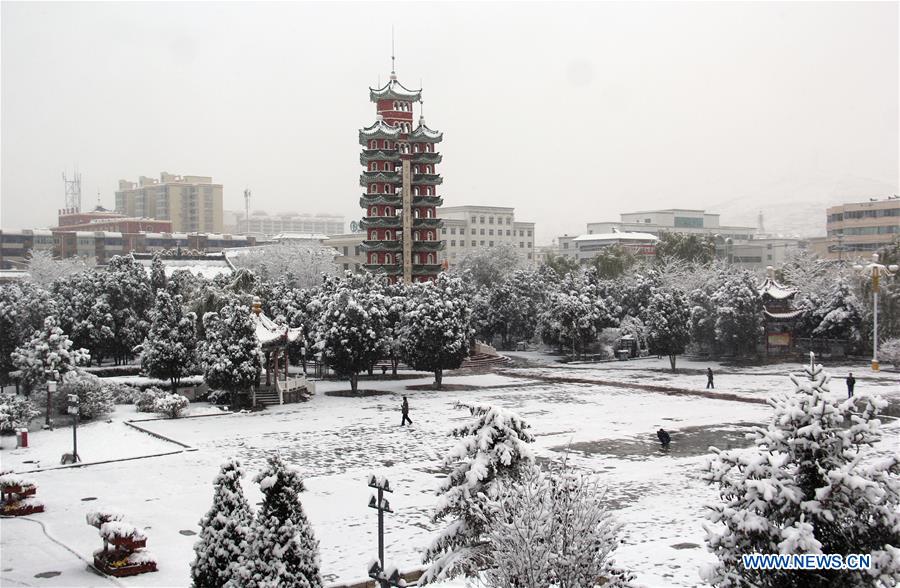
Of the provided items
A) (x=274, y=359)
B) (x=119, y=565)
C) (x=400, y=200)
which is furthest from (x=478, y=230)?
(x=119, y=565)

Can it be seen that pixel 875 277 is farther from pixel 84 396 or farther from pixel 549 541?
pixel 549 541

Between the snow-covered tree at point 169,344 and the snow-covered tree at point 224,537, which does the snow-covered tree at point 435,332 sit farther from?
the snow-covered tree at point 224,537

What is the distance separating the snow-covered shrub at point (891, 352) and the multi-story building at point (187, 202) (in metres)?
136

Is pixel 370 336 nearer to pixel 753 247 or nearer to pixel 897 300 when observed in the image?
pixel 897 300

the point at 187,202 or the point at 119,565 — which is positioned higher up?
the point at 187,202

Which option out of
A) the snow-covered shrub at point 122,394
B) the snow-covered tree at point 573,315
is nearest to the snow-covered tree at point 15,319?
the snow-covered shrub at point 122,394

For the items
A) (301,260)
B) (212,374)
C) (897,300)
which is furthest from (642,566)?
(301,260)

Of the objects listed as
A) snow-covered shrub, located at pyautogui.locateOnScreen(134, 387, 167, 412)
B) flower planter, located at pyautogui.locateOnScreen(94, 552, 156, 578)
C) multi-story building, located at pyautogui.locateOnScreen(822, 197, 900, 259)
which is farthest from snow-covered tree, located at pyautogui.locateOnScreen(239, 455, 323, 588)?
multi-story building, located at pyautogui.locateOnScreen(822, 197, 900, 259)

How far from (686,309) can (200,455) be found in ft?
103

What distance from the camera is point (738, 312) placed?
48.8m

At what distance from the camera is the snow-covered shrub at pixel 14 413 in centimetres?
2666

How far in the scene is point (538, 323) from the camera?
54.9 m

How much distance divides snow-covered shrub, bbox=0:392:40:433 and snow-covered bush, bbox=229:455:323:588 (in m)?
18.7

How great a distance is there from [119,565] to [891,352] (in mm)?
40069
